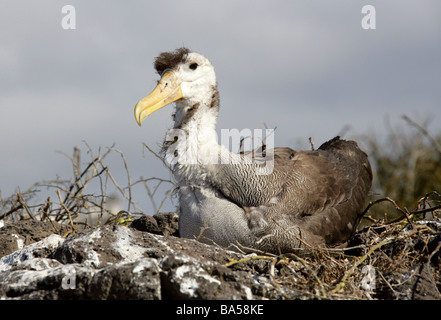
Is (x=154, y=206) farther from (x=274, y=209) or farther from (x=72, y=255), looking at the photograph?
(x=72, y=255)

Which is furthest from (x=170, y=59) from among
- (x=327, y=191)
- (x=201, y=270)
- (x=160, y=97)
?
(x=201, y=270)

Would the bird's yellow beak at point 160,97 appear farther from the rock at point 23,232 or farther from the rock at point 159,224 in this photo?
the rock at point 23,232

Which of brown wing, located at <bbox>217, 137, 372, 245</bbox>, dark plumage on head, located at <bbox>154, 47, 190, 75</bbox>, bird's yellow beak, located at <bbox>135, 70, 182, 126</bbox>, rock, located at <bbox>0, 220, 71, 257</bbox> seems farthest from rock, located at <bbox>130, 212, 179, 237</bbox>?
dark plumage on head, located at <bbox>154, 47, 190, 75</bbox>

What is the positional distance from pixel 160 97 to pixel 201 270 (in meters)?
2.40

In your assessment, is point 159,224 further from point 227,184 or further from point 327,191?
point 327,191

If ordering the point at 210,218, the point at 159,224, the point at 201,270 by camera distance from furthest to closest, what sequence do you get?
the point at 159,224
the point at 210,218
the point at 201,270

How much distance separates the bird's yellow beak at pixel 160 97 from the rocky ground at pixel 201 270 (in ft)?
4.56

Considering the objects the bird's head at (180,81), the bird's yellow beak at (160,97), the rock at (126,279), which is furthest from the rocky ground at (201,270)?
the bird's head at (180,81)

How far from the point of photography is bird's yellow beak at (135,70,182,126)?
5.95 m

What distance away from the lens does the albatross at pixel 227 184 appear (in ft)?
18.7

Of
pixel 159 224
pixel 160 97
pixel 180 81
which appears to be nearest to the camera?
pixel 160 97

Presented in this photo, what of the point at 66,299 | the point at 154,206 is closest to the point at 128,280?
the point at 66,299

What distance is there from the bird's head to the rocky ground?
1.55 m

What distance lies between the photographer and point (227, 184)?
233 inches
